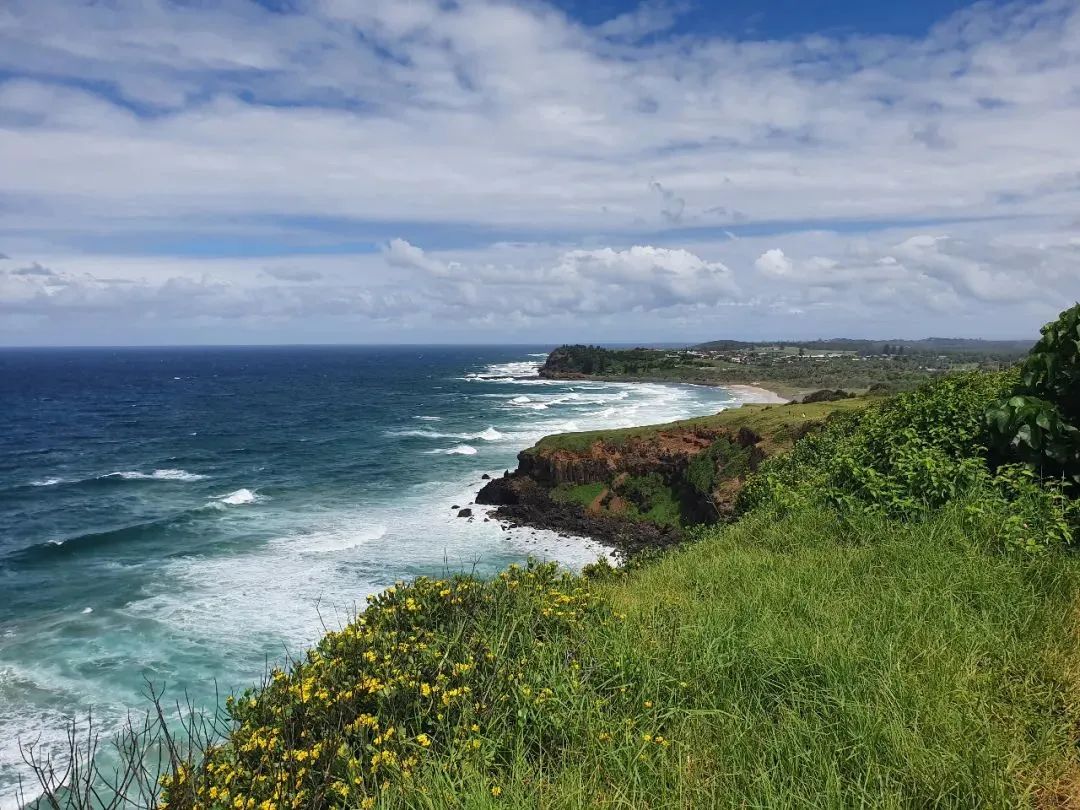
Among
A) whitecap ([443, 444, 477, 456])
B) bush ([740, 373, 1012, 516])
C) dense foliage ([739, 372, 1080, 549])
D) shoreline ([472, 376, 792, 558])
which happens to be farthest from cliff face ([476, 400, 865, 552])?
dense foliage ([739, 372, 1080, 549])

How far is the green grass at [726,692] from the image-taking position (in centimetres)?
370

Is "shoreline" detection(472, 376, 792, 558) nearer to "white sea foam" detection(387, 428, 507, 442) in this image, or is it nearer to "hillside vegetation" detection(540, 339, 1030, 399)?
"white sea foam" detection(387, 428, 507, 442)

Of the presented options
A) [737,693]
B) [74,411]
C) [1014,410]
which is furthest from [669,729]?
[74,411]

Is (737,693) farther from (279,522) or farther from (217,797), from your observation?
(279,522)

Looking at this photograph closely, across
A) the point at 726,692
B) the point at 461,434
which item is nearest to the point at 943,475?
the point at 726,692

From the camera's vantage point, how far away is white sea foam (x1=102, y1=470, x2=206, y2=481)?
5585 cm

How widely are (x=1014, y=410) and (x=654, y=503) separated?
38.8m

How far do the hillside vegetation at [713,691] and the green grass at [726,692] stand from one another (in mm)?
18

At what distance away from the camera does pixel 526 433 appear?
77750 mm

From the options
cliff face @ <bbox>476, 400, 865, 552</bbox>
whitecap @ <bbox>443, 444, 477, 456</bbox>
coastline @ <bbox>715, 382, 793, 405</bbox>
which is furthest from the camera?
coastline @ <bbox>715, 382, 793, 405</bbox>

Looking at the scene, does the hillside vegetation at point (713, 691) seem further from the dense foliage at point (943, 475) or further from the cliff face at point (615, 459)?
the cliff face at point (615, 459)

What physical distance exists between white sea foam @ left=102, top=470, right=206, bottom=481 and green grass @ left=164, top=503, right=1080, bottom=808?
57.6 meters

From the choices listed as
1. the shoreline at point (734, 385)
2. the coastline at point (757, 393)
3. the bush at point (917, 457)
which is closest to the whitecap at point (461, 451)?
the bush at point (917, 457)

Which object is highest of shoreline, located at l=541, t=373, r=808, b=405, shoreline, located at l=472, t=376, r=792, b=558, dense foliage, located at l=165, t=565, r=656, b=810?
dense foliage, located at l=165, t=565, r=656, b=810
